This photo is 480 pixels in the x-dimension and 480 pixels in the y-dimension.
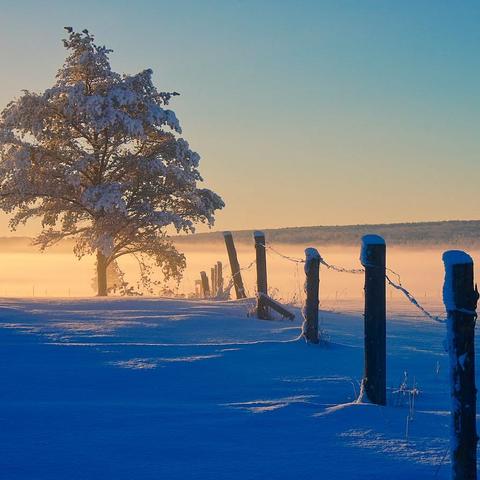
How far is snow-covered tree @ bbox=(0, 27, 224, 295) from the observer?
19.5 metres

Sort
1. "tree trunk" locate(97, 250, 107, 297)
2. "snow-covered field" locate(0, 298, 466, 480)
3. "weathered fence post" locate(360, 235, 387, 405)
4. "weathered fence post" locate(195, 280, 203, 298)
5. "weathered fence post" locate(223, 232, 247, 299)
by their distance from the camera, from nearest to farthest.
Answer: "snow-covered field" locate(0, 298, 466, 480) < "weathered fence post" locate(360, 235, 387, 405) < "weathered fence post" locate(223, 232, 247, 299) < "tree trunk" locate(97, 250, 107, 297) < "weathered fence post" locate(195, 280, 203, 298)

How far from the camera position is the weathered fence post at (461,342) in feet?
15.2

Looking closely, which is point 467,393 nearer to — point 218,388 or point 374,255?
point 374,255

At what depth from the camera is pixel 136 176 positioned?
20859 millimetres

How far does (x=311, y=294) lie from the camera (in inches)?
420

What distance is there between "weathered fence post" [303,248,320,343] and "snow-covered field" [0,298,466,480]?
20 cm

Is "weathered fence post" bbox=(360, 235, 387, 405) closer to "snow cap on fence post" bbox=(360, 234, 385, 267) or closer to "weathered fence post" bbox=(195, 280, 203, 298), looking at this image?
"snow cap on fence post" bbox=(360, 234, 385, 267)

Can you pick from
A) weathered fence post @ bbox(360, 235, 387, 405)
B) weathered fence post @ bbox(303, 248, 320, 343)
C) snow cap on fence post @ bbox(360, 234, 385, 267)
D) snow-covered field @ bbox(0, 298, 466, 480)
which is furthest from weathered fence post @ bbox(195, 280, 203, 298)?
weathered fence post @ bbox(360, 235, 387, 405)

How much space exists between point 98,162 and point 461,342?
17.2m

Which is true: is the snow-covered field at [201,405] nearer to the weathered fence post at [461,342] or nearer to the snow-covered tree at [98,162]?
the weathered fence post at [461,342]

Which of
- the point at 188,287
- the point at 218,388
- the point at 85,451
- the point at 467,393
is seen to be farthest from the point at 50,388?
the point at 188,287

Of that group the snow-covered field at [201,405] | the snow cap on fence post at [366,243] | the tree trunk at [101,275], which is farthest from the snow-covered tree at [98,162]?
the snow cap on fence post at [366,243]

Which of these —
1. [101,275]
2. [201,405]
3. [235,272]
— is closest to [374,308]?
[201,405]

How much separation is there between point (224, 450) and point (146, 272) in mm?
18264
